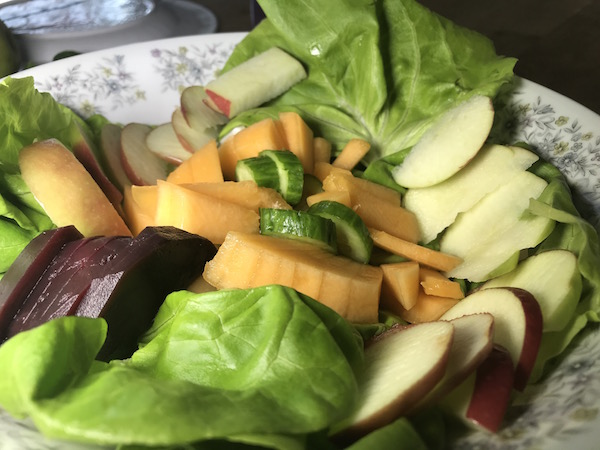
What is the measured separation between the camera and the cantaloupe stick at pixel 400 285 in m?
1.48

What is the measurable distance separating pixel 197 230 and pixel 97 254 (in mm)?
282

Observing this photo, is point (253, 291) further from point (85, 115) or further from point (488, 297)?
point (85, 115)

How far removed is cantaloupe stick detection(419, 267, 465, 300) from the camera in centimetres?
148

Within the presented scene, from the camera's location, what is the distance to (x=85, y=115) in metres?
2.17

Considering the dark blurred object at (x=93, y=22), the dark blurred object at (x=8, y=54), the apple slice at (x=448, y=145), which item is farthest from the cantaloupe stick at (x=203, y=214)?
the dark blurred object at (x=93, y=22)

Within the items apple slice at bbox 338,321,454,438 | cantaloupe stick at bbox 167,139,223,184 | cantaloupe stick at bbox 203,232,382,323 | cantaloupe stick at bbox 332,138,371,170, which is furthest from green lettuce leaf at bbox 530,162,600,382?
cantaloupe stick at bbox 167,139,223,184

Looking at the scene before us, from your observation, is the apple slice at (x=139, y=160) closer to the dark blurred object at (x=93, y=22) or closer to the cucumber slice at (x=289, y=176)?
the cucumber slice at (x=289, y=176)

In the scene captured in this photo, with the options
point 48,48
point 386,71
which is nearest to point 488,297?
point 386,71

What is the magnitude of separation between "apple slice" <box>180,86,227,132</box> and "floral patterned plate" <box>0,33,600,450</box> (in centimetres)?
21

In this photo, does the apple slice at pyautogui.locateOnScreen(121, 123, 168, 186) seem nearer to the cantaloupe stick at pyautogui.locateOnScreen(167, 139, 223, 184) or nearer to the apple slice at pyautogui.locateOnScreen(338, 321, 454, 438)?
the cantaloupe stick at pyautogui.locateOnScreen(167, 139, 223, 184)

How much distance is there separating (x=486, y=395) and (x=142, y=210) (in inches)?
41.9

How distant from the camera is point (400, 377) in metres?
1.03

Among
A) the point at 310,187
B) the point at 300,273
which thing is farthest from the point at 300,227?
the point at 310,187

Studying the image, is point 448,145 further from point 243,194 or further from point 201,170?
point 201,170
